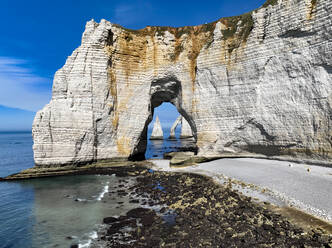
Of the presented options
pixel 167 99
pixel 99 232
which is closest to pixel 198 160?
pixel 167 99

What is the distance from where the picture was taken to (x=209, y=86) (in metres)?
19.7

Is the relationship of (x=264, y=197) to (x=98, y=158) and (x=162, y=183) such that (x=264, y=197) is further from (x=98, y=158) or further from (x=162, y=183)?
(x=98, y=158)

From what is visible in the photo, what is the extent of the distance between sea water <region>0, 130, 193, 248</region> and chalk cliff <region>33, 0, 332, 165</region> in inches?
157

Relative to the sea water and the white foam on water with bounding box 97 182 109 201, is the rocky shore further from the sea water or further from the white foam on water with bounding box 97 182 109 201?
the white foam on water with bounding box 97 182 109 201

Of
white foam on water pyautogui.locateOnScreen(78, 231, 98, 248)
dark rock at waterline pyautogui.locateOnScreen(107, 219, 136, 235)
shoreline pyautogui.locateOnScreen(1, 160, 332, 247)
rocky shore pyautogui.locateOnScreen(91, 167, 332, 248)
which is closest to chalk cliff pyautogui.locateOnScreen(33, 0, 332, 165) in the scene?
shoreline pyautogui.locateOnScreen(1, 160, 332, 247)

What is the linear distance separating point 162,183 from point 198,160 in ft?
19.3

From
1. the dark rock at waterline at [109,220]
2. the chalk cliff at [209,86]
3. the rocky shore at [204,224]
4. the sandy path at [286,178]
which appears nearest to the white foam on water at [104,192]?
the rocky shore at [204,224]

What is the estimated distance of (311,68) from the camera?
13680mm

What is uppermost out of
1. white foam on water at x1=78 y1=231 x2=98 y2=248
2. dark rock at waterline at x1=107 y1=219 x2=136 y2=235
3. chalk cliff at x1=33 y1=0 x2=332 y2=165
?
chalk cliff at x1=33 y1=0 x2=332 y2=165

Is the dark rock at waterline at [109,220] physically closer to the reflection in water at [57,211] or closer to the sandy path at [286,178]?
the reflection in water at [57,211]

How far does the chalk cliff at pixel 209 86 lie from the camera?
13.8 meters

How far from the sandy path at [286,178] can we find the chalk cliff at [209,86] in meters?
1.73

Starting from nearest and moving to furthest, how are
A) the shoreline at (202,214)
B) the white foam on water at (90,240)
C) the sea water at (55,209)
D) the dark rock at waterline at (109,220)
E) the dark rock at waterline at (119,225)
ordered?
the shoreline at (202,214), the white foam on water at (90,240), the sea water at (55,209), the dark rock at waterline at (119,225), the dark rock at waterline at (109,220)

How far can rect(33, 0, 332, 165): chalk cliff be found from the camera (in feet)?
45.3
